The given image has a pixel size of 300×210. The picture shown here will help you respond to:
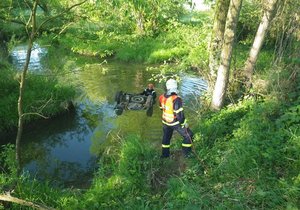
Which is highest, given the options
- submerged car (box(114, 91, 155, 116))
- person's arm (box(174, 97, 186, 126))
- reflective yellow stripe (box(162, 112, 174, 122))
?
person's arm (box(174, 97, 186, 126))

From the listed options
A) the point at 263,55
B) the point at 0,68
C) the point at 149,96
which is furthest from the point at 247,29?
the point at 0,68

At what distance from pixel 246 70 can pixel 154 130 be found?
11.5 feet

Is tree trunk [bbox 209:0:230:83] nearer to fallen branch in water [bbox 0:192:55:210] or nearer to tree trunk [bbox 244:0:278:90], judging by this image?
tree trunk [bbox 244:0:278:90]

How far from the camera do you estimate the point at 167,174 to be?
293 inches

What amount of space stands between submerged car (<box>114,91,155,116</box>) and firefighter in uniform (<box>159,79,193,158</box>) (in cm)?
223

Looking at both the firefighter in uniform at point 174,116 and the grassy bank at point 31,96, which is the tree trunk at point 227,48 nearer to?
the firefighter in uniform at point 174,116

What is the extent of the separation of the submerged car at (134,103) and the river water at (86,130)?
852 millimetres

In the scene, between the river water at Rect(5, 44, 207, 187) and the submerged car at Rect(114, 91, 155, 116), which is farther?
the submerged car at Rect(114, 91, 155, 116)

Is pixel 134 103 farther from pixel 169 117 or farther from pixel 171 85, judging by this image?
pixel 171 85

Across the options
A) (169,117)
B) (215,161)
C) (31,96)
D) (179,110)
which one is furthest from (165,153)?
(31,96)

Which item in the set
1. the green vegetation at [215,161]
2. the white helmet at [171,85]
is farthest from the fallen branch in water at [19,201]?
the white helmet at [171,85]

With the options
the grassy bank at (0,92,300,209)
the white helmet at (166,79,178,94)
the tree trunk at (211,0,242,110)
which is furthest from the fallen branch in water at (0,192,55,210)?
the tree trunk at (211,0,242,110)

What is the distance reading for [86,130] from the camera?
11984mm

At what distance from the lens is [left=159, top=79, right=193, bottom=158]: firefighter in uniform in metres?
7.81
